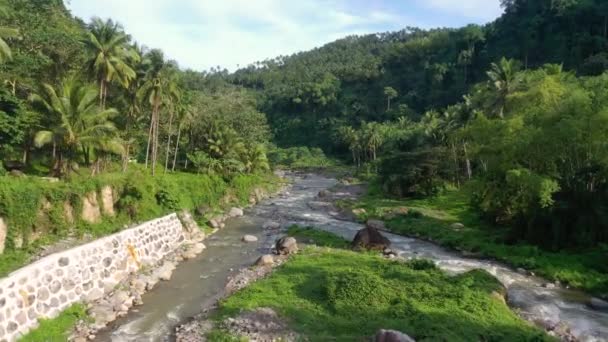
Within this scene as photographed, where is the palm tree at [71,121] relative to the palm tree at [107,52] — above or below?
below

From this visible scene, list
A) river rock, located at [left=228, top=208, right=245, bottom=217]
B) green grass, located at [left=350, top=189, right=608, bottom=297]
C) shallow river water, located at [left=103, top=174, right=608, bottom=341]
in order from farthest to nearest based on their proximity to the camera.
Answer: river rock, located at [left=228, top=208, right=245, bottom=217] → green grass, located at [left=350, top=189, right=608, bottom=297] → shallow river water, located at [left=103, top=174, right=608, bottom=341]

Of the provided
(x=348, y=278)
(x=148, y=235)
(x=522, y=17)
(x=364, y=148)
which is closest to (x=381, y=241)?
(x=348, y=278)

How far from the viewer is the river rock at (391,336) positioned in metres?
17.5

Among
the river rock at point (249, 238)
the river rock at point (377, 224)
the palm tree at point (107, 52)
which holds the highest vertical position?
the palm tree at point (107, 52)

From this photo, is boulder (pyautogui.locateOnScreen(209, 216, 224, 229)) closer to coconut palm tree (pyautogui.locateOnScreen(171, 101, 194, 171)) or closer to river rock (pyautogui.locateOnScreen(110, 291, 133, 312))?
coconut palm tree (pyautogui.locateOnScreen(171, 101, 194, 171))

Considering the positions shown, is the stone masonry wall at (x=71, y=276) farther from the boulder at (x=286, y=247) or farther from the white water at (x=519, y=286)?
Answer: the white water at (x=519, y=286)

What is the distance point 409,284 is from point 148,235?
17.3m

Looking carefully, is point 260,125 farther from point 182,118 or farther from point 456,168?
point 456,168

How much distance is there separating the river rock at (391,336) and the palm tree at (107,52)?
3348 cm

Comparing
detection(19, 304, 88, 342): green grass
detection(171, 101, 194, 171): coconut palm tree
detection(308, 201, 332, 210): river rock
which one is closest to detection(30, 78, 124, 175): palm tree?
detection(171, 101, 194, 171): coconut palm tree

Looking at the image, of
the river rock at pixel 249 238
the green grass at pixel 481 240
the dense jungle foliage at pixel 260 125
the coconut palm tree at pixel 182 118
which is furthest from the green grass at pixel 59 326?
the coconut palm tree at pixel 182 118

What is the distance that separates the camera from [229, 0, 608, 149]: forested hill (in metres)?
89.8

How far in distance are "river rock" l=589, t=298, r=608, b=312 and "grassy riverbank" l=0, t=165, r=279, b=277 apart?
97.7ft

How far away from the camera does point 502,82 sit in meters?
53.6
